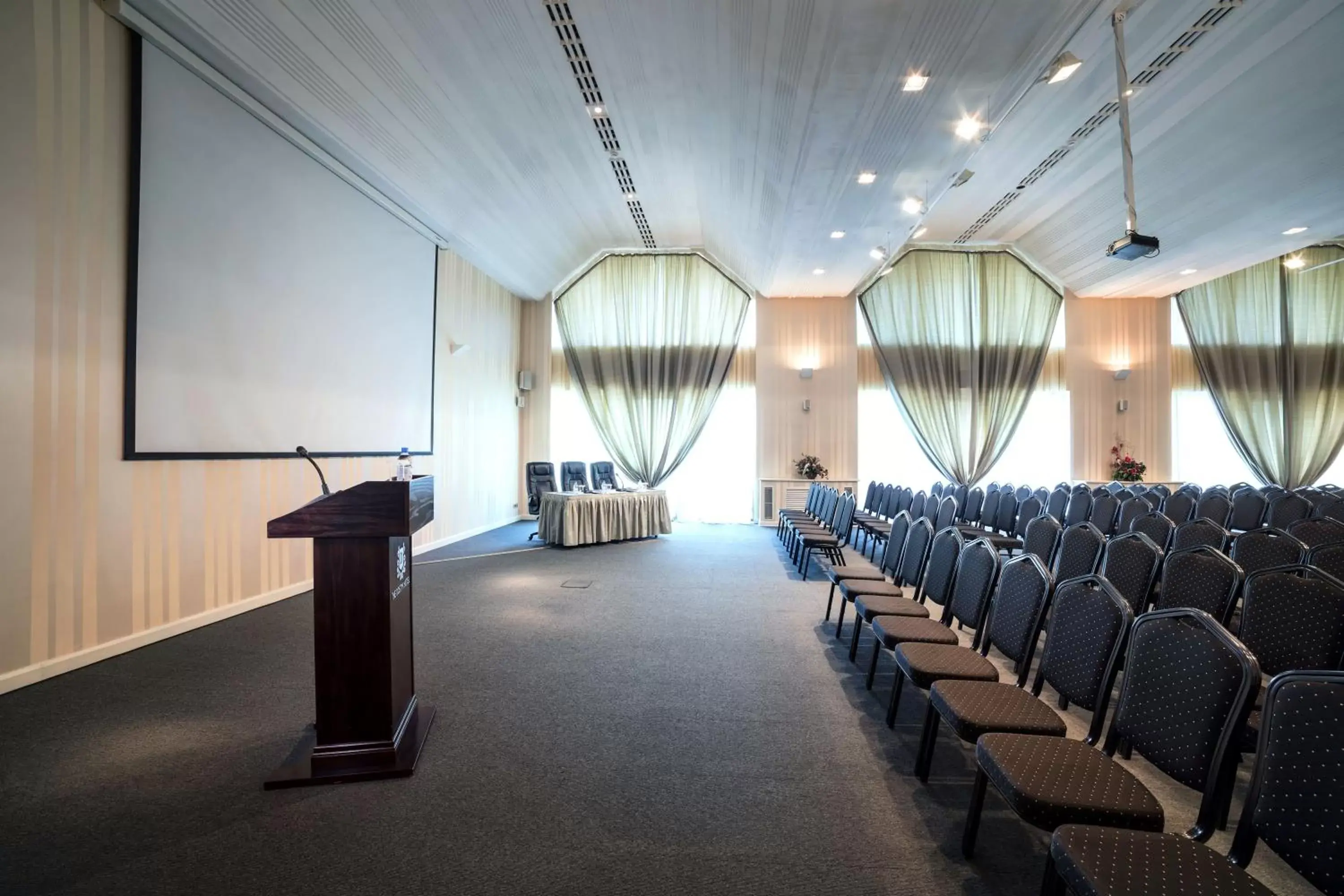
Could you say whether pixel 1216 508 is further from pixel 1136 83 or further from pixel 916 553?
pixel 1136 83

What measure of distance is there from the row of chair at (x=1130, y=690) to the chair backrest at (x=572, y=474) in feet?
19.6

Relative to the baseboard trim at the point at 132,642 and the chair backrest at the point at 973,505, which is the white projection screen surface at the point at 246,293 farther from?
the chair backrest at the point at 973,505

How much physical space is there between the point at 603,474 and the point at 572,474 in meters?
0.58

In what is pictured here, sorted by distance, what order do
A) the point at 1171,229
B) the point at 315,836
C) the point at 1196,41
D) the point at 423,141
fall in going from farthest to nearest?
the point at 1171,229 < the point at 423,141 < the point at 1196,41 < the point at 315,836

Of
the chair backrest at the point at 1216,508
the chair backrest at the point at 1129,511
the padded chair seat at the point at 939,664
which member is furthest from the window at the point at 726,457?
the padded chair seat at the point at 939,664

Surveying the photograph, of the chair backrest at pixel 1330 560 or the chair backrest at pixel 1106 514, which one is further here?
the chair backrest at pixel 1106 514

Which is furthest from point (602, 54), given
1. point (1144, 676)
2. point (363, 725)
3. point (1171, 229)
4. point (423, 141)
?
point (1171, 229)

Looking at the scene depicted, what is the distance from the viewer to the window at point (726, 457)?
10.0 meters

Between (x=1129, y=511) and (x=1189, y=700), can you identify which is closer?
(x=1189, y=700)

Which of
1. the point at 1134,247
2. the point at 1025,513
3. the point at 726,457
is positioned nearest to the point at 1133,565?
the point at 1025,513

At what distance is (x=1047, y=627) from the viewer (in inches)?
86.0

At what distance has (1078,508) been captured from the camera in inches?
227

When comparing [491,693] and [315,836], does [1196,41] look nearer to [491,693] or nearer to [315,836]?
[491,693]

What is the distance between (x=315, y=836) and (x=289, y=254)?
4.71 meters
